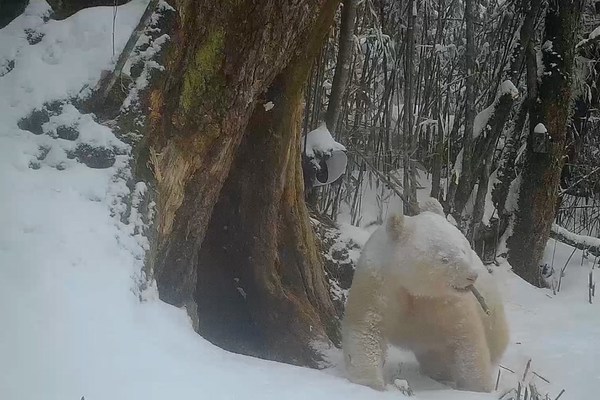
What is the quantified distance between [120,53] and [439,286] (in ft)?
5.81

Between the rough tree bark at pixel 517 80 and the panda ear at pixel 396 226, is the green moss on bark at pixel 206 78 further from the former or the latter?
the rough tree bark at pixel 517 80

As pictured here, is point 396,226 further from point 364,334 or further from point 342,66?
point 342,66

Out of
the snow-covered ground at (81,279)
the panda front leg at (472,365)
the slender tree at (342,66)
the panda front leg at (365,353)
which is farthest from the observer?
the slender tree at (342,66)

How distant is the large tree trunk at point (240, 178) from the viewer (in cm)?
324

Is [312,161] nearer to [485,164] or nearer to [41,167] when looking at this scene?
[485,164]

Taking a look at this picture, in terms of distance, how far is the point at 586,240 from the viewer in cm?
633

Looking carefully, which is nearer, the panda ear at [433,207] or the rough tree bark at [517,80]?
the panda ear at [433,207]

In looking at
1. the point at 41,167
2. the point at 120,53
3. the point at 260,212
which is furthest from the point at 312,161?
the point at 41,167

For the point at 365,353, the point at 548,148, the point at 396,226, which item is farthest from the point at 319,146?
the point at 548,148

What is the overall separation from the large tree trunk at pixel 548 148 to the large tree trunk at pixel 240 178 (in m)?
2.35

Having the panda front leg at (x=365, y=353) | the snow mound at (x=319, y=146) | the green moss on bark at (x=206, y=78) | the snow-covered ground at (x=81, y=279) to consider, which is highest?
the green moss on bark at (x=206, y=78)

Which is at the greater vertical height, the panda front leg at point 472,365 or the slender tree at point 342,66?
the slender tree at point 342,66

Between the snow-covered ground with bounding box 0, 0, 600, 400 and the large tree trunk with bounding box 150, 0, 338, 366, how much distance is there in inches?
14.7

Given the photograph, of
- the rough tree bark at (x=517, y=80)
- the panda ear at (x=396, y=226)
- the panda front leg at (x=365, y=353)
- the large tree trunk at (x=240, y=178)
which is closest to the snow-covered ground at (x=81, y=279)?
the panda front leg at (x=365, y=353)
